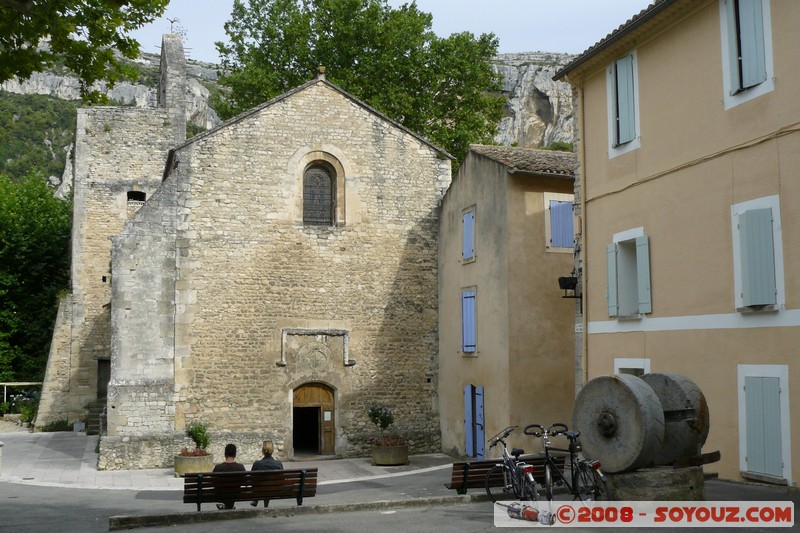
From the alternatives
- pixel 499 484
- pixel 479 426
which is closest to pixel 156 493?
pixel 499 484

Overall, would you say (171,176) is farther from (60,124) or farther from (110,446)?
(60,124)

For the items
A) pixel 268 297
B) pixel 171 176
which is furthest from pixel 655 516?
pixel 171 176

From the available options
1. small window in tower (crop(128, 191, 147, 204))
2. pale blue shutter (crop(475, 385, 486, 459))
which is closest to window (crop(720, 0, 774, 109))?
pale blue shutter (crop(475, 385, 486, 459))

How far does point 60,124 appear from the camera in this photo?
77375 mm

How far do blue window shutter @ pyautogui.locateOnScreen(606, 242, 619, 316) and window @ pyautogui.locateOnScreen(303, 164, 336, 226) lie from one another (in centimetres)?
840

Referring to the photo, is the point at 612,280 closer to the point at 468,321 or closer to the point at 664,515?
the point at 664,515

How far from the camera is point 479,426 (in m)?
17.7

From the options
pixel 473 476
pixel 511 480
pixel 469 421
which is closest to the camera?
pixel 511 480

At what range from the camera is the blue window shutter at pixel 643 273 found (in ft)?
40.1

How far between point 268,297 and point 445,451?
18.6ft

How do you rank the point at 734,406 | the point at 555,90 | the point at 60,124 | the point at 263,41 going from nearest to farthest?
1. the point at 734,406
2. the point at 263,41
3. the point at 60,124
4. the point at 555,90

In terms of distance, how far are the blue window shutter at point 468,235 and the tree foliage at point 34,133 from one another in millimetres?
57176

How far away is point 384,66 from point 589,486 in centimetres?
2109

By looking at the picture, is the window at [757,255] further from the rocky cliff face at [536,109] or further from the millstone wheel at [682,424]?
the rocky cliff face at [536,109]
